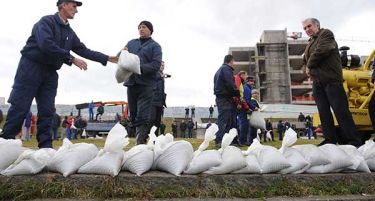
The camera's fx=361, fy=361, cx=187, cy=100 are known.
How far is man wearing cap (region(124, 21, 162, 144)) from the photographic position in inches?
184

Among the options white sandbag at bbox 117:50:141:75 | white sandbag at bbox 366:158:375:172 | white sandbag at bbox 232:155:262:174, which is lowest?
white sandbag at bbox 366:158:375:172

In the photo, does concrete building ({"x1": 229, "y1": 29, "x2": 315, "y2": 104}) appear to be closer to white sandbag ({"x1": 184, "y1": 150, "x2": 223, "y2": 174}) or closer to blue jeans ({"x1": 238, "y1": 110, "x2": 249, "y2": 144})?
blue jeans ({"x1": 238, "y1": 110, "x2": 249, "y2": 144})

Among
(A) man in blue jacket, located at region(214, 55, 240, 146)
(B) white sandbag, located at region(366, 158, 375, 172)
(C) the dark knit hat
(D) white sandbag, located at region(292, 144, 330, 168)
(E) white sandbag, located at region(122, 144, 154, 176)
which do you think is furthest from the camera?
(A) man in blue jacket, located at region(214, 55, 240, 146)

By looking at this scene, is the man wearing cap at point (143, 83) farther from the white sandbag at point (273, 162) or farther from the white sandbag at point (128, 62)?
the white sandbag at point (273, 162)

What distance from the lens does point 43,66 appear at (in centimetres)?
366

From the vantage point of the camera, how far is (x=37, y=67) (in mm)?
3609

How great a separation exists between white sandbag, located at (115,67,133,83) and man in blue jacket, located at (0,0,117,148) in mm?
204

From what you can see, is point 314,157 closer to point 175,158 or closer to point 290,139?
point 290,139

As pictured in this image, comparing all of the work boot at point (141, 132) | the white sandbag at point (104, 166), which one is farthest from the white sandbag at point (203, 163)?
the work boot at point (141, 132)

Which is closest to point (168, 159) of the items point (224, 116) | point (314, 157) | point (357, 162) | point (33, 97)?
point (314, 157)

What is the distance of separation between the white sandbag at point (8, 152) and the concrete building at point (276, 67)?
6025cm

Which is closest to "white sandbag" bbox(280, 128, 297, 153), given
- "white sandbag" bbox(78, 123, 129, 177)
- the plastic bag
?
the plastic bag

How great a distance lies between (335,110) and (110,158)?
274 centimetres

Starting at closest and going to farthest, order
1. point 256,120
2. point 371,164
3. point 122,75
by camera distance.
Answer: point 371,164
point 122,75
point 256,120
